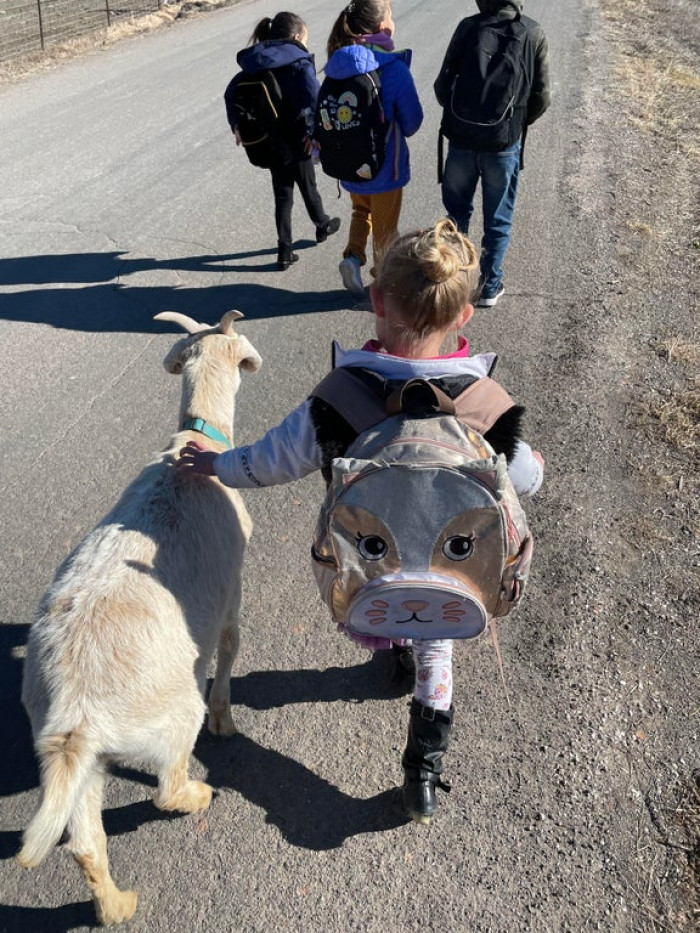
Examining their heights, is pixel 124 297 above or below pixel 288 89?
below

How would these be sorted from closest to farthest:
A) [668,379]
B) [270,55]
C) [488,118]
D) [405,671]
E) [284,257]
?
1. [405,671]
2. [668,379]
3. [488,118]
4. [270,55]
5. [284,257]

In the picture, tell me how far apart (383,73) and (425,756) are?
4.69m

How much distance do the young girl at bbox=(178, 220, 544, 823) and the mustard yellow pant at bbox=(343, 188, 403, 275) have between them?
3.28m

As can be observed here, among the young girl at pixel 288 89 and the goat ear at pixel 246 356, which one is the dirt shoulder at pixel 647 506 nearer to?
the goat ear at pixel 246 356

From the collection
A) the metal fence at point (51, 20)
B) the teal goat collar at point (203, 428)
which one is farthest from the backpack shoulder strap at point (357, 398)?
the metal fence at point (51, 20)

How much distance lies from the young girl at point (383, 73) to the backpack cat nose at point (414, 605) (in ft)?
11.9

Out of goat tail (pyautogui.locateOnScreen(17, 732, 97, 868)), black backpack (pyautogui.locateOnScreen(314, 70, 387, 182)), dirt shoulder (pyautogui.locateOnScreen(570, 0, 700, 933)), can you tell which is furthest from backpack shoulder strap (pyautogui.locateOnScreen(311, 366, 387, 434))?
black backpack (pyautogui.locateOnScreen(314, 70, 387, 182))

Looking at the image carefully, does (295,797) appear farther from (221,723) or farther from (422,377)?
(422,377)

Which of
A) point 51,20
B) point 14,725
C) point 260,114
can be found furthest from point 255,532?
point 51,20

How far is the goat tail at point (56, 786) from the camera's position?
7.22 ft

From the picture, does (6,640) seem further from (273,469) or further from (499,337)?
(499,337)

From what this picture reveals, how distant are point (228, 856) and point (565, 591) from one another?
6.37 ft

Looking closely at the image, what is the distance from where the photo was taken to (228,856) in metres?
2.77

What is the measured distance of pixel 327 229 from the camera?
7297 mm
